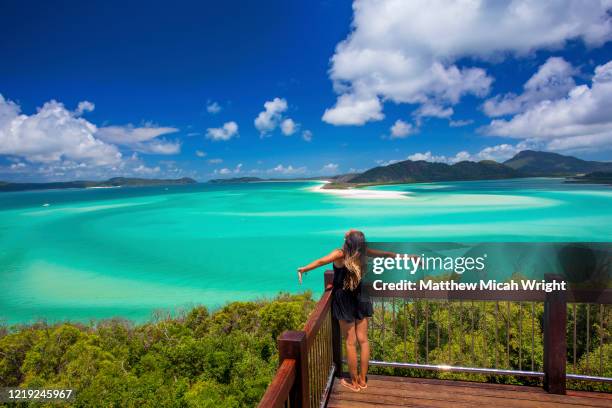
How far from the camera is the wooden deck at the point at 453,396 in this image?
3348 millimetres

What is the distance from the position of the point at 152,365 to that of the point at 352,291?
7945mm

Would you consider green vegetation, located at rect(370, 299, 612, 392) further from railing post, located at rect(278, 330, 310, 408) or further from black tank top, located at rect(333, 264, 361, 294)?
railing post, located at rect(278, 330, 310, 408)

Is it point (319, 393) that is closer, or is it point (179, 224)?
point (319, 393)

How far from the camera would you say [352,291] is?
337 cm

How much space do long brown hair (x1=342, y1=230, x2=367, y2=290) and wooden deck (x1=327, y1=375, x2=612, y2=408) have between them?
3.90 ft

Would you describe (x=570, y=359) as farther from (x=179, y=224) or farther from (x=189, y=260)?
(x=179, y=224)

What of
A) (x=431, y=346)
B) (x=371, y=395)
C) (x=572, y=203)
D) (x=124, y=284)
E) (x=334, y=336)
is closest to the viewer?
(x=371, y=395)

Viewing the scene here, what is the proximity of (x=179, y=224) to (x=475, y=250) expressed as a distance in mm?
55130

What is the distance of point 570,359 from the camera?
8227mm

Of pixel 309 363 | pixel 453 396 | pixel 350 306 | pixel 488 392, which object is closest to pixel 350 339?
pixel 350 306

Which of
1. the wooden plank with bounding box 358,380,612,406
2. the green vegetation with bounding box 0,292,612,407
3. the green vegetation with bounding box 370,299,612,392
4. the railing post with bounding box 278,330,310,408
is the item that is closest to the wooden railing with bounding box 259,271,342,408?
the railing post with bounding box 278,330,310,408

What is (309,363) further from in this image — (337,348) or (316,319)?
(337,348)

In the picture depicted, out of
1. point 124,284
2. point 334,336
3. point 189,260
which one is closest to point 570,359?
point 334,336

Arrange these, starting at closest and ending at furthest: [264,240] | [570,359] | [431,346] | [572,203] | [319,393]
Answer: [319,393] → [570,359] → [431,346] → [264,240] → [572,203]
